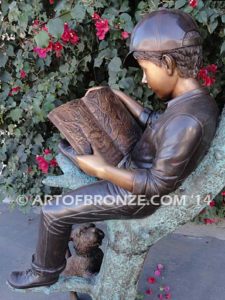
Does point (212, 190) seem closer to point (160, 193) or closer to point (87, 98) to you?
point (160, 193)

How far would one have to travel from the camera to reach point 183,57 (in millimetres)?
1351

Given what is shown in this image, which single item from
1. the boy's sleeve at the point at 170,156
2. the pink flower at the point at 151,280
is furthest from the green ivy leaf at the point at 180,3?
the pink flower at the point at 151,280

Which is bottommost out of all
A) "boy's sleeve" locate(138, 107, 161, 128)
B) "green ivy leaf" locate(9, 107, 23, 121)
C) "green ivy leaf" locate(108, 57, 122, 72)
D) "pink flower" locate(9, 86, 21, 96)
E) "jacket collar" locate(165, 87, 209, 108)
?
"green ivy leaf" locate(9, 107, 23, 121)

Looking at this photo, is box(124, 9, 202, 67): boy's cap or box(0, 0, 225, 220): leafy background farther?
box(0, 0, 225, 220): leafy background

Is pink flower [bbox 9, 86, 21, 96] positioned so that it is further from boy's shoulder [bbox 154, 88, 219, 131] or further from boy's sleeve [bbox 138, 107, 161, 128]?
boy's shoulder [bbox 154, 88, 219, 131]

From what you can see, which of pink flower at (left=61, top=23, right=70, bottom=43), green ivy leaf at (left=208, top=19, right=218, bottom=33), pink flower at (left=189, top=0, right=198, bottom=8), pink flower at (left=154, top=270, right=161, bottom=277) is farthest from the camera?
pink flower at (left=154, top=270, right=161, bottom=277)

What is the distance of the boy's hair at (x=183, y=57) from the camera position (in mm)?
1336

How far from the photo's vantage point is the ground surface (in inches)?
88.1

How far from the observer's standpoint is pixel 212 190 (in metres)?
1.54

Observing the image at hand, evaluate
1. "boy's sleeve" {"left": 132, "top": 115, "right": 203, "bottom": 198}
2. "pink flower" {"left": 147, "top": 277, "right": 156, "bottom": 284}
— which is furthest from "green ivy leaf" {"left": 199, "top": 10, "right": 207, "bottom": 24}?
"pink flower" {"left": 147, "top": 277, "right": 156, "bottom": 284}

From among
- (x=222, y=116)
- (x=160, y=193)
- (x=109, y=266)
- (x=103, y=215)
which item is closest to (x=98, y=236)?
(x=109, y=266)

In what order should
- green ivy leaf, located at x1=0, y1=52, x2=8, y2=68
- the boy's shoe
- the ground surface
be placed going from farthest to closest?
green ivy leaf, located at x1=0, y1=52, x2=8, y2=68, the ground surface, the boy's shoe

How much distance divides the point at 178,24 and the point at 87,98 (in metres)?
0.53

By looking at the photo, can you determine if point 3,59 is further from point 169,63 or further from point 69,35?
point 169,63
